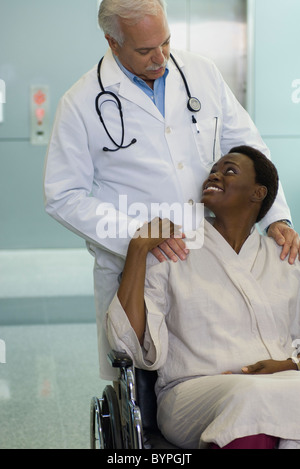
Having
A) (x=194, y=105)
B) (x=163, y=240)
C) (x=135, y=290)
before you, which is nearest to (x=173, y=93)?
(x=194, y=105)

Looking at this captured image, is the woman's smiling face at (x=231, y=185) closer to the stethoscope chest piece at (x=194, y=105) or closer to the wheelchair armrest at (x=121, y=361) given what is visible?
the stethoscope chest piece at (x=194, y=105)

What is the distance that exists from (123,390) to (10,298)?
3586 mm

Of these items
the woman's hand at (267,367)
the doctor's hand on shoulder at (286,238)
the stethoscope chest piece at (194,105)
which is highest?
the stethoscope chest piece at (194,105)

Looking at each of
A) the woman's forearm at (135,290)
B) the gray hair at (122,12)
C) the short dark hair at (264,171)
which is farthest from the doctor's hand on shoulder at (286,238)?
the gray hair at (122,12)

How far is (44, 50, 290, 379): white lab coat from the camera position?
85.2 inches

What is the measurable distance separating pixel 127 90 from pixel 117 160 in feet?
0.73

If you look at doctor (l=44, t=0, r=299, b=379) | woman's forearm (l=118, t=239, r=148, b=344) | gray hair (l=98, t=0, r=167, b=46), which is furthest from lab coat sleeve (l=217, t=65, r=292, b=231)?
woman's forearm (l=118, t=239, r=148, b=344)

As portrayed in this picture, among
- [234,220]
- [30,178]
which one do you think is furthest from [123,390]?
[30,178]

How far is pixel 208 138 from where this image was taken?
2283 mm

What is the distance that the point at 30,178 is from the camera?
500cm

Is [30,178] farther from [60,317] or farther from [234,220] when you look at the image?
[234,220]

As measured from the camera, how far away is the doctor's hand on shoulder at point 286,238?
6.85 feet

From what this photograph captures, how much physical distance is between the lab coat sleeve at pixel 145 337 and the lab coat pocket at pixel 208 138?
0.57 m

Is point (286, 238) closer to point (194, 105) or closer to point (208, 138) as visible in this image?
point (208, 138)
